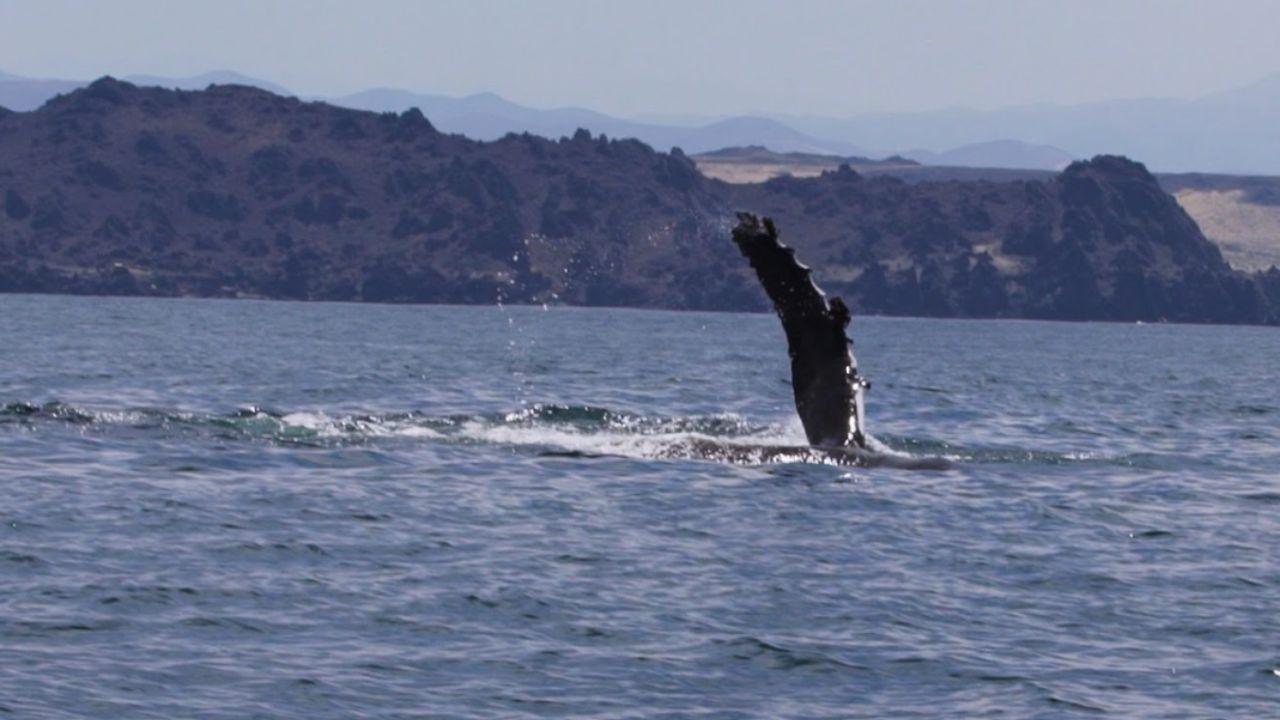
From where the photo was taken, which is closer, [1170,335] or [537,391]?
[537,391]

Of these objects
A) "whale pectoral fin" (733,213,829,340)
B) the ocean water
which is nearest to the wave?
the ocean water

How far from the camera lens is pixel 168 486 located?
87.6 feet

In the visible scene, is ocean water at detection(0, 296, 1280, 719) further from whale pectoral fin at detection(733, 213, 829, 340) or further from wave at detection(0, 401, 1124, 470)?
whale pectoral fin at detection(733, 213, 829, 340)

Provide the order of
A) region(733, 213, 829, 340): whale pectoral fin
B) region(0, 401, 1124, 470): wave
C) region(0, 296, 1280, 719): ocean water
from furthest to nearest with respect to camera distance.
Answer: region(0, 401, 1124, 470): wave → region(733, 213, 829, 340): whale pectoral fin → region(0, 296, 1280, 719): ocean water

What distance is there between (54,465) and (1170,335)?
6547 inches

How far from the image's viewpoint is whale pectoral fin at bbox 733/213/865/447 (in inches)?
1111

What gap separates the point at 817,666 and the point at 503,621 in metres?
2.94

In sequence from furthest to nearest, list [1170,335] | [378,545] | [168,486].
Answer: [1170,335] → [168,486] → [378,545]

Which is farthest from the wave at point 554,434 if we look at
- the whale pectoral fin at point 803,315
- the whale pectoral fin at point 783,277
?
the whale pectoral fin at point 783,277

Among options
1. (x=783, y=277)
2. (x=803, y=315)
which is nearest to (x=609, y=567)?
(x=783, y=277)

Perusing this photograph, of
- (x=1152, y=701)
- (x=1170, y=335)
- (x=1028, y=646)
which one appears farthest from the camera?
(x=1170, y=335)

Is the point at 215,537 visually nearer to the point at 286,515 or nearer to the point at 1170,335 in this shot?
the point at 286,515

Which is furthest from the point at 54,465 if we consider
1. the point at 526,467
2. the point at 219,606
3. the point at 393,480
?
the point at 219,606

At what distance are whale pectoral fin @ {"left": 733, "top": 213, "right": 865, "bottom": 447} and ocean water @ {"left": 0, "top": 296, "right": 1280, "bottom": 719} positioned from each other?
133 cm
